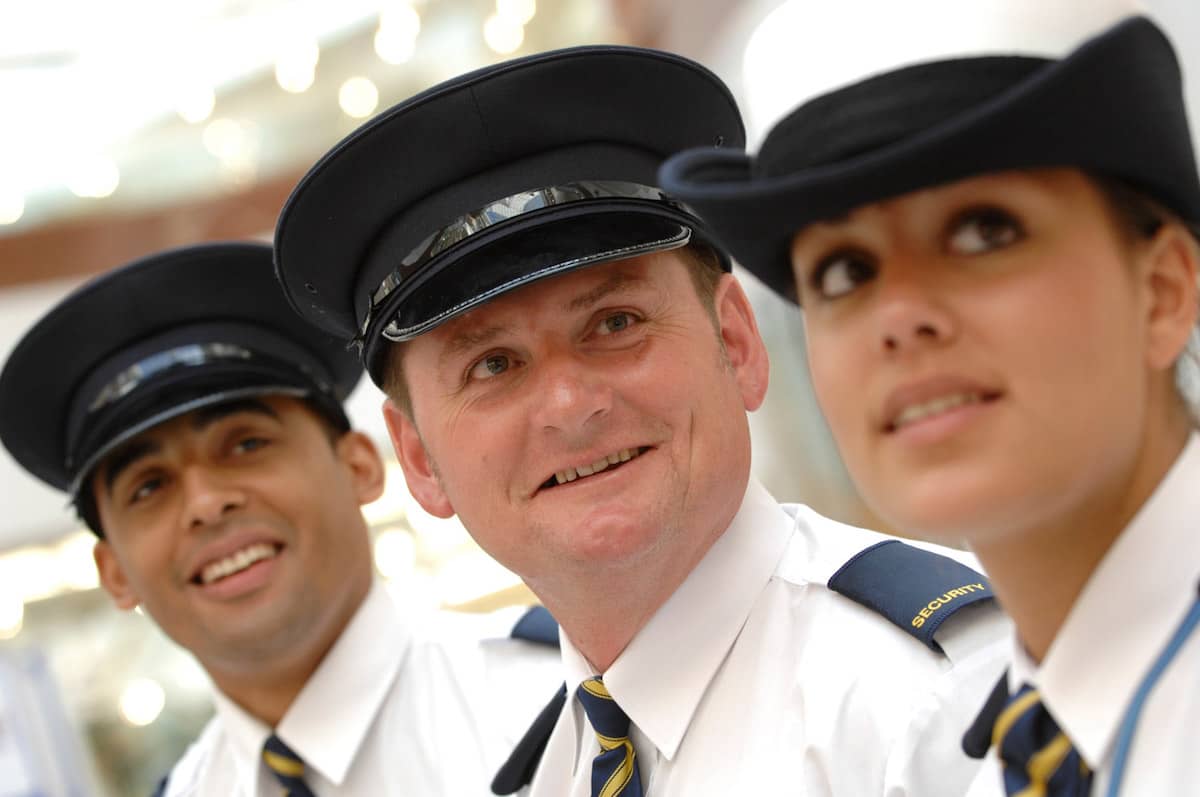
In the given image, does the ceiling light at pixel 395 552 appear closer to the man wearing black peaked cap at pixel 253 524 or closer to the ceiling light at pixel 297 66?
the ceiling light at pixel 297 66

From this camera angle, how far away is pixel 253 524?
233 cm

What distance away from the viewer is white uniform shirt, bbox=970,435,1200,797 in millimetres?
954

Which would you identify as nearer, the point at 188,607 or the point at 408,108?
the point at 408,108

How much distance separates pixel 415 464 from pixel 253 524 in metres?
0.58

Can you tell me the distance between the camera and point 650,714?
1634 millimetres

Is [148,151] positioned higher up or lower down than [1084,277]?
higher up

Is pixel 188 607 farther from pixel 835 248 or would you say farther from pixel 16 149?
pixel 16 149

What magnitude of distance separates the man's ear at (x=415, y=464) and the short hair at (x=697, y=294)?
0.05 metres

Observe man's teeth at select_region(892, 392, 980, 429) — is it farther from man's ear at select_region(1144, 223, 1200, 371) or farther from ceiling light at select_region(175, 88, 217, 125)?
ceiling light at select_region(175, 88, 217, 125)

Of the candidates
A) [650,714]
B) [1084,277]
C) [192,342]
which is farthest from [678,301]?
[192,342]

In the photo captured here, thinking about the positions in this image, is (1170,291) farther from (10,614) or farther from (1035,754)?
(10,614)

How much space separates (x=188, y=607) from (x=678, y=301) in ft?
3.99

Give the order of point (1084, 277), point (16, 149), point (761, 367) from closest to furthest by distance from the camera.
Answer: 1. point (1084, 277)
2. point (761, 367)
3. point (16, 149)

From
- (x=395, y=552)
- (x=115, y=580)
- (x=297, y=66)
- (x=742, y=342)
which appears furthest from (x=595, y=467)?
(x=297, y=66)
